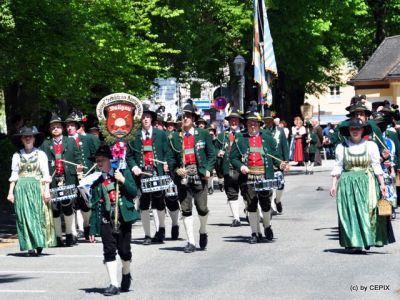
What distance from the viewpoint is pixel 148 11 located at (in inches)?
1308

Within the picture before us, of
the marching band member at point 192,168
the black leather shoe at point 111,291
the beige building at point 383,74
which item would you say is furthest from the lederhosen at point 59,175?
the beige building at point 383,74

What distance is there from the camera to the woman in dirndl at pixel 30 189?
55.7 ft

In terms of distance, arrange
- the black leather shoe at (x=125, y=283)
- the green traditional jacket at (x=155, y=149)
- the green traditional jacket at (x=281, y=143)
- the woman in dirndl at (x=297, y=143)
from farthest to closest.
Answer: the woman in dirndl at (x=297, y=143) → the green traditional jacket at (x=281, y=143) → the green traditional jacket at (x=155, y=149) → the black leather shoe at (x=125, y=283)

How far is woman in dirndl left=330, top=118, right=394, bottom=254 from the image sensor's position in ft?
52.0

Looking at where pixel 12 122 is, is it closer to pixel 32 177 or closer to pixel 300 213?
pixel 300 213

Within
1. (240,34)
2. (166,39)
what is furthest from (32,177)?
(240,34)

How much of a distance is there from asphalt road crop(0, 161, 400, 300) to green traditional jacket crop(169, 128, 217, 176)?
1132mm

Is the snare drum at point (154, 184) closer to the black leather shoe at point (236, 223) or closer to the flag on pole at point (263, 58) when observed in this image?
the black leather shoe at point (236, 223)

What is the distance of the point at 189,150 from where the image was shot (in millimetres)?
17422

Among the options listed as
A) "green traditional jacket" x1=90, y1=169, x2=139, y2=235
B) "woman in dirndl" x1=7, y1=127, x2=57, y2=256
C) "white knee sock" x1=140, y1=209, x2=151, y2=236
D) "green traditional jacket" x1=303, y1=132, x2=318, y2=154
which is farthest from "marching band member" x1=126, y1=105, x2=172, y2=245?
"green traditional jacket" x1=303, y1=132, x2=318, y2=154

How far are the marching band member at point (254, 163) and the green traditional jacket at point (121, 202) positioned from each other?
16.2 ft

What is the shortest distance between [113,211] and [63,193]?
5.51 m

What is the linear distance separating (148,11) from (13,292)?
20755 mm

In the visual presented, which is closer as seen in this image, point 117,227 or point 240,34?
point 117,227
